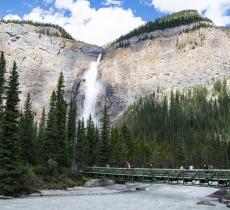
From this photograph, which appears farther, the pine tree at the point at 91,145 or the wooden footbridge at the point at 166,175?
the pine tree at the point at 91,145

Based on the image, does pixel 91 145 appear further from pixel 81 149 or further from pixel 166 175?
pixel 166 175

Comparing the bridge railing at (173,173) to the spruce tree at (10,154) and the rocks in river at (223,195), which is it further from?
the spruce tree at (10,154)

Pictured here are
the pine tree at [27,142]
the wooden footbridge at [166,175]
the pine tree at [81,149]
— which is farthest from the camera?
the pine tree at [81,149]

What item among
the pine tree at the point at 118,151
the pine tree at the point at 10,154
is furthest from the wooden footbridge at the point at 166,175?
the pine tree at the point at 10,154

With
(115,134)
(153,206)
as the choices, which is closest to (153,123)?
(115,134)

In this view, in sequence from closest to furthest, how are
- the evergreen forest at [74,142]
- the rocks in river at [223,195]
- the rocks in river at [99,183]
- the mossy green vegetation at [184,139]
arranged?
the evergreen forest at [74,142]
the rocks in river at [223,195]
the rocks in river at [99,183]
the mossy green vegetation at [184,139]

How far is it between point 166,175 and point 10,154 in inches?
853

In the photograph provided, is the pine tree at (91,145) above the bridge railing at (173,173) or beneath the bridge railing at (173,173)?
above

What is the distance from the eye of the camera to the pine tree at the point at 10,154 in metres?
46.9

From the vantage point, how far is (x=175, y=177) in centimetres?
5625

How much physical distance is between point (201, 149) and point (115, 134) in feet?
165

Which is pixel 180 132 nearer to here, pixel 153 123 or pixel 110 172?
pixel 153 123

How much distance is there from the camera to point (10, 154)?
1924 inches

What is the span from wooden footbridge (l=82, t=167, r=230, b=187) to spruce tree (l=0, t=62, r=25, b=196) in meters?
19.5
